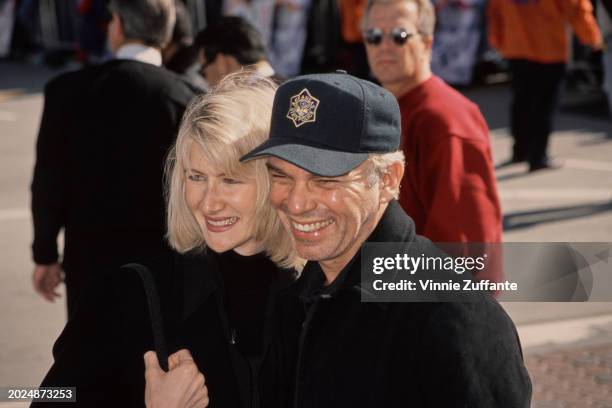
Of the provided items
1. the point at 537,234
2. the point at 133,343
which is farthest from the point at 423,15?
the point at 537,234

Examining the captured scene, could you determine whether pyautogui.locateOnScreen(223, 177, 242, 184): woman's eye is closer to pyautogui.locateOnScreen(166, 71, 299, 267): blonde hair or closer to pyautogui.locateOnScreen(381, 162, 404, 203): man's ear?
pyautogui.locateOnScreen(166, 71, 299, 267): blonde hair

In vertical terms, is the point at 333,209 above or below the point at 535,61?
above

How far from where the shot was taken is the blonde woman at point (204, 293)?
2.99m

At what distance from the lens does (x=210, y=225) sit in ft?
10.8

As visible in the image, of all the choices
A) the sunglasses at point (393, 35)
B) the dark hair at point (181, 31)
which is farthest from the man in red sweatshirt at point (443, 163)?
the dark hair at point (181, 31)

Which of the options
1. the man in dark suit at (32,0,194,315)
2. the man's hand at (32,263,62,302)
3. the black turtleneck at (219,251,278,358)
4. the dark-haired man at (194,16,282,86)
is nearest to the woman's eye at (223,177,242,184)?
the black turtleneck at (219,251,278,358)

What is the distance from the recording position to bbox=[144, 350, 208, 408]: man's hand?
2.91m

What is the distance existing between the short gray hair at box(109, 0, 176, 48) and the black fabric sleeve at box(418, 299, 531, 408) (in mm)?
3250

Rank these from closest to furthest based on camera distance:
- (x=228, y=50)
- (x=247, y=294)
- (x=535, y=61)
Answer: (x=247, y=294), (x=228, y=50), (x=535, y=61)

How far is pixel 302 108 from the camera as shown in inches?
111

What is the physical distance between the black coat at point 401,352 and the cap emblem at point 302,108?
1.03ft

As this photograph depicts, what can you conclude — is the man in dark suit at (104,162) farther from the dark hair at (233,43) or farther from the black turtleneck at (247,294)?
the black turtleneck at (247,294)

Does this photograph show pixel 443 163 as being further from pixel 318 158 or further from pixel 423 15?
pixel 318 158

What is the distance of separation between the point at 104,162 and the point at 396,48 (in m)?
1.38
